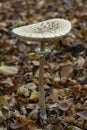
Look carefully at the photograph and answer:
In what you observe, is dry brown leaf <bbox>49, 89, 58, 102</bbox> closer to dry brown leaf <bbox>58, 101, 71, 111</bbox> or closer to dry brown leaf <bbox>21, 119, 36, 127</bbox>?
dry brown leaf <bbox>58, 101, 71, 111</bbox>

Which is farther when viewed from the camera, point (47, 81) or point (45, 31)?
point (47, 81)

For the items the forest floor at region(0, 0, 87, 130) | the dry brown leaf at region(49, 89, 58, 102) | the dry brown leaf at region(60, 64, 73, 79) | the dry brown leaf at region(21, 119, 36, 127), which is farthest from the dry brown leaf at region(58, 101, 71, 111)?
the dry brown leaf at region(60, 64, 73, 79)

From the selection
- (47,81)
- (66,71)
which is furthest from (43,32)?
(66,71)

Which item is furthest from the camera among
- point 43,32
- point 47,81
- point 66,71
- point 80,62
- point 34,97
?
point 80,62

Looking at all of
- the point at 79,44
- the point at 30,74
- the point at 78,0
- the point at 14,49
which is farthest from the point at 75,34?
the point at 78,0

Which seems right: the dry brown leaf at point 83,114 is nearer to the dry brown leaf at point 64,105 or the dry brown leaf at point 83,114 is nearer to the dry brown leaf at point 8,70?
the dry brown leaf at point 64,105

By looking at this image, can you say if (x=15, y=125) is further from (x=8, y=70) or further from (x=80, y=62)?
(x=80, y=62)
